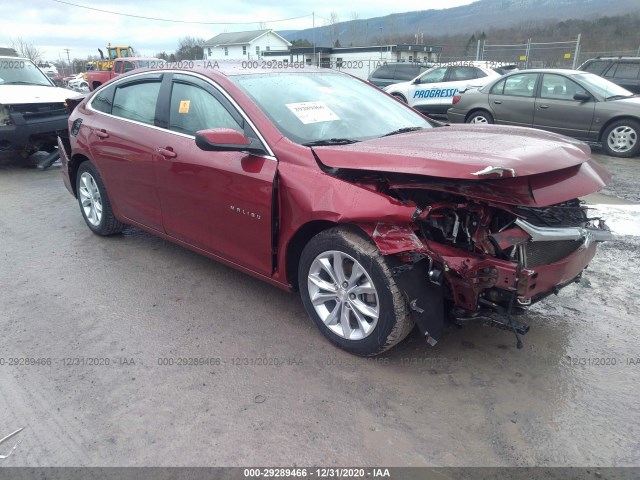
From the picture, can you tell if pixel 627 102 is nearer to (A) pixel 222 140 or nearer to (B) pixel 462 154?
(B) pixel 462 154

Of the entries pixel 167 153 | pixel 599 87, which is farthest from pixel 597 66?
pixel 167 153

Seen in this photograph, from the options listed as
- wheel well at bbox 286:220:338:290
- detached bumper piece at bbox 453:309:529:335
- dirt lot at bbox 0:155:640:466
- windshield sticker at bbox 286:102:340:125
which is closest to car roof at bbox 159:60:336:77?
windshield sticker at bbox 286:102:340:125

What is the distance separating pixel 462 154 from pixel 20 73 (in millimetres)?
9921

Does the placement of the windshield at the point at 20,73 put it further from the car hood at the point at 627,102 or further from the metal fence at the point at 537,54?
the metal fence at the point at 537,54

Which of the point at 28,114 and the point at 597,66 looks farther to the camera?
the point at 597,66

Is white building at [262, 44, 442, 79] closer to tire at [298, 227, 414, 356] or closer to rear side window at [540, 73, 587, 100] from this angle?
rear side window at [540, 73, 587, 100]

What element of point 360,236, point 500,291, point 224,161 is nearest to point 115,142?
point 224,161

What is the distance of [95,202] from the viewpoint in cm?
496

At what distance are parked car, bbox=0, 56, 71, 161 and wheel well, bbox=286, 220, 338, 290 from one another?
20.9 feet

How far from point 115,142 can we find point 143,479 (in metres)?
3.03

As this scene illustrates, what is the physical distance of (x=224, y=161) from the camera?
132 inches

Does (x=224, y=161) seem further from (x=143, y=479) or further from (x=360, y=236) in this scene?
(x=143, y=479)

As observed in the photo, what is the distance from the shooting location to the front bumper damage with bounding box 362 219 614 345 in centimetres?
253

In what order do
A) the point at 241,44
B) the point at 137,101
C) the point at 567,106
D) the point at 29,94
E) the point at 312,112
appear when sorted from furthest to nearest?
1. the point at 241,44
2. the point at 567,106
3. the point at 29,94
4. the point at 137,101
5. the point at 312,112
